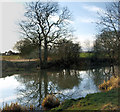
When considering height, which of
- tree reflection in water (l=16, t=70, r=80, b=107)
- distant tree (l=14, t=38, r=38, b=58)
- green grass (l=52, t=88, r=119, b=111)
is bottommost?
tree reflection in water (l=16, t=70, r=80, b=107)

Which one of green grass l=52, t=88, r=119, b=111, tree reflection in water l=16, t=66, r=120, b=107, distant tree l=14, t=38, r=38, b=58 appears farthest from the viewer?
distant tree l=14, t=38, r=38, b=58

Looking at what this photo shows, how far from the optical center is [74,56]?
97.8 ft

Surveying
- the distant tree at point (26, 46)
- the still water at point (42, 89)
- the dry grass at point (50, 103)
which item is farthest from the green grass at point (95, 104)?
the distant tree at point (26, 46)

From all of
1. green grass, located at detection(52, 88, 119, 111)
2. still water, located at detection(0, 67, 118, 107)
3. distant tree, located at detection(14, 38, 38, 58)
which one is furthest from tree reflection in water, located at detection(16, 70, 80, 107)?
distant tree, located at detection(14, 38, 38, 58)

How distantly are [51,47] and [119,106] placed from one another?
22957mm

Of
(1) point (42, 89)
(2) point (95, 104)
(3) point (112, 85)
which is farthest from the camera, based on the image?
(1) point (42, 89)

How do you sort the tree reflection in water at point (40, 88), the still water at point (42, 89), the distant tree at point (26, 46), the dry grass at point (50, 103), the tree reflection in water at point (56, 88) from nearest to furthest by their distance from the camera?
the dry grass at point (50, 103), the tree reflection in water at point (40, 88), the still water at point (42, 89), the tree reflection in water at point (56, 88), the distant tree at point (26, 46)

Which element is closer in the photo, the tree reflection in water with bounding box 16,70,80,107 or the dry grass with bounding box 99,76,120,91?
the tree reflection in water with bounding box 16,70,80,107

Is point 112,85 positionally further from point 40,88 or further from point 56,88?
point 40,88

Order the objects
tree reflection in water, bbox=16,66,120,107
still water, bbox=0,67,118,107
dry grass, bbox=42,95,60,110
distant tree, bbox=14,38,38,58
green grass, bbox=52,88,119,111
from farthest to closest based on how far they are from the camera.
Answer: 1. distant tree, bbox=14,38,38,58
2. tree reflection in water, bbox=16,66,120,107
3. still water, bbox=0,67,118,107
4. dry grass, bbox=42,95,60,110
5. green grass, bbox=52,88,119,111

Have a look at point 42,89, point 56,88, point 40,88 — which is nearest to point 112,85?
point 56,88

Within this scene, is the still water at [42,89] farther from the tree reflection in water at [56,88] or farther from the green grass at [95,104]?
the green grass at [95,104]

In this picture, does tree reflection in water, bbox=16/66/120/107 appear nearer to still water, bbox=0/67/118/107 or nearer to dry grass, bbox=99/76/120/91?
still water, bbox=0/67/118/107

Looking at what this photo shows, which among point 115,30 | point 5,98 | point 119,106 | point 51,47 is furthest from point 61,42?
point 119,106
